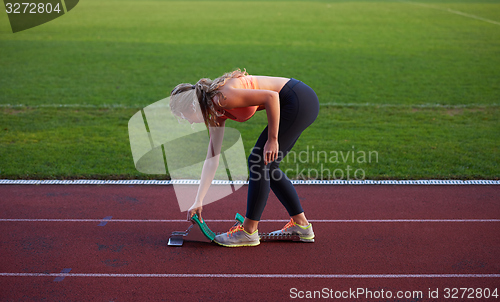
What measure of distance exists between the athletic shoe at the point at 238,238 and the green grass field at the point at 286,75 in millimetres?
2009

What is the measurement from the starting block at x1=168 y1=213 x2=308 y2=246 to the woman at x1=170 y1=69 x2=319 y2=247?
2.2 inches

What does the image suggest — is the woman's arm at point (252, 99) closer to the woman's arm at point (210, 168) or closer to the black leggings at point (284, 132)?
the black leggings at point (284, 132)

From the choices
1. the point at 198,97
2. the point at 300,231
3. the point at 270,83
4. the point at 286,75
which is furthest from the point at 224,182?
the point at 286,75

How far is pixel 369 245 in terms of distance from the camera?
411 centimetres

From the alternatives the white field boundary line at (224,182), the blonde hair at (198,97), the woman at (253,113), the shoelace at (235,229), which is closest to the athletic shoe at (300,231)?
the woman at (253,113)

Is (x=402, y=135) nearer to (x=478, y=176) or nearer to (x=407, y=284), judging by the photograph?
(x=478, y=176)

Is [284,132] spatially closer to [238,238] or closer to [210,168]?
[210,168]

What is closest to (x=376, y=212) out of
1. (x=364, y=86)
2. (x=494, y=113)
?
(x=494, y=113)

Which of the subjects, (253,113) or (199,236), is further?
(199,236)

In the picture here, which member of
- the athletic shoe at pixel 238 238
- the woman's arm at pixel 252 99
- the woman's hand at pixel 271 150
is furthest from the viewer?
the athletic shoe at pixel 238 238

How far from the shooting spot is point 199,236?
4090 millimetres

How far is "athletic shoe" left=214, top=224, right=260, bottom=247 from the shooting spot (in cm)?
403

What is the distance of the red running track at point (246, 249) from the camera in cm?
346

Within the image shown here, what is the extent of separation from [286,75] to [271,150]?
969cm
